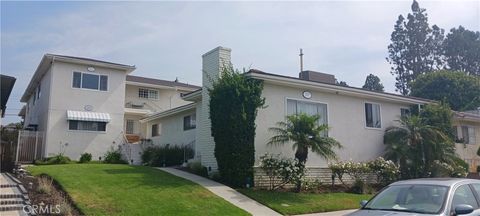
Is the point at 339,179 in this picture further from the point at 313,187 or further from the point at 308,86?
the point at 308,86

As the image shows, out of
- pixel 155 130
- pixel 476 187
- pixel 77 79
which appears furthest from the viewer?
pixel 155 130

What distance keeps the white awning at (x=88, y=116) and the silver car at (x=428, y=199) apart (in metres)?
22.2

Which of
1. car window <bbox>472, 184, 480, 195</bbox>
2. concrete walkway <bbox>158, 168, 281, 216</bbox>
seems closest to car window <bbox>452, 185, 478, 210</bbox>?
car window <bbox>472, 184, 480, 195</bbox>

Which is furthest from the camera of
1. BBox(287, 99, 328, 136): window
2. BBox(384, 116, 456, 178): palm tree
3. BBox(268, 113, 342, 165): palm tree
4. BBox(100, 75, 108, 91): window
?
BBox(100, 75, 108, 91): window

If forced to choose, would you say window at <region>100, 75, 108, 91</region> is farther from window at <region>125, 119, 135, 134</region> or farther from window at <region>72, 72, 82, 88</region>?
window at <region>125, 119, 135, 134</region>

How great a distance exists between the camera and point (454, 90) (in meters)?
41.5

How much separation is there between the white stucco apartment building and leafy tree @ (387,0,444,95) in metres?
31.2

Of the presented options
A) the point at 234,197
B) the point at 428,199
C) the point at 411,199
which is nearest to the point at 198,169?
the point at 234,197

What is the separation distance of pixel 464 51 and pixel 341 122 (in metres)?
45.5

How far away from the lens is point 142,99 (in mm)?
34938

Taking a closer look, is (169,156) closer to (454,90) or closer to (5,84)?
(5,84)

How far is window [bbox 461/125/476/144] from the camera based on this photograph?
28.3 metres

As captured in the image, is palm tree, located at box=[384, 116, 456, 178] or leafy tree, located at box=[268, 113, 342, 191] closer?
leafy tree, located at box=[268, 113, 342, 191]

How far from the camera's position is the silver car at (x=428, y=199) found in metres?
6.78
